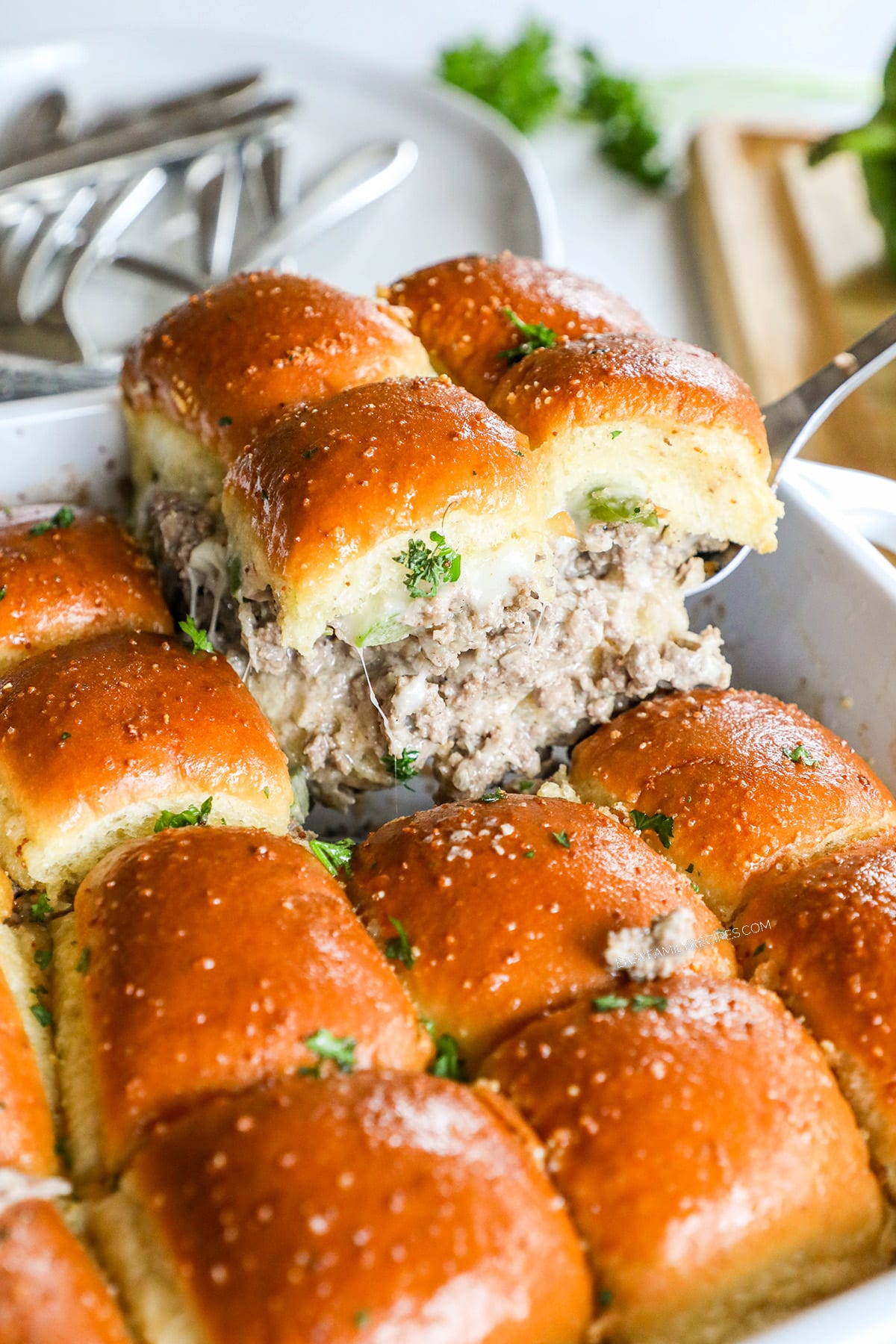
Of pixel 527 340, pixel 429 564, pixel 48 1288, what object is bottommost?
pixel 48 1288

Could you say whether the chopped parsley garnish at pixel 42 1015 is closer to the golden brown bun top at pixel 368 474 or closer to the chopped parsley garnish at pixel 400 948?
the chopped parsley garnish at pixel 400 948

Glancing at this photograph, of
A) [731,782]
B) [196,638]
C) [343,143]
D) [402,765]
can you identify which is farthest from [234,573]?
[343,143]

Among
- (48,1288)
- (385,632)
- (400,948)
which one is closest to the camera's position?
(48,1288)

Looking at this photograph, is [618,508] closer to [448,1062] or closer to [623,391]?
[623,391]

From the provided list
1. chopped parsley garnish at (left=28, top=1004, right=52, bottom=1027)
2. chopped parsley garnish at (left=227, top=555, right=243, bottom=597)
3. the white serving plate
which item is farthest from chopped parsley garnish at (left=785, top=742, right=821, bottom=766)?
the white serving plate

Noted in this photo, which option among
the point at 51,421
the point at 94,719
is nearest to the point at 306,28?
the point at 51,421

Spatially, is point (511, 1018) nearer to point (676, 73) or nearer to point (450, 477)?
point (450, 477)
